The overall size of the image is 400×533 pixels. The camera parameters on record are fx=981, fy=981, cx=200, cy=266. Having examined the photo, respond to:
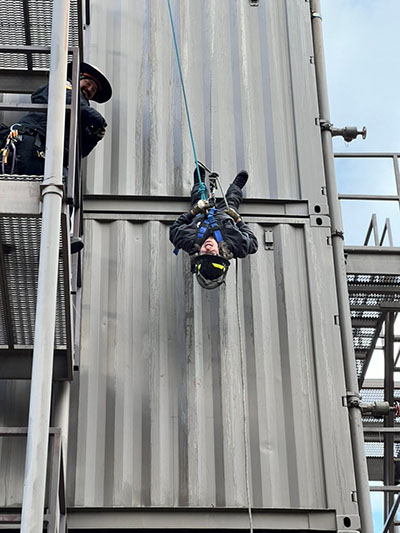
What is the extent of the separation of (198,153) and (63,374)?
10.9 feet

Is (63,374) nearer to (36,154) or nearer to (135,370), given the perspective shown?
(135,370)

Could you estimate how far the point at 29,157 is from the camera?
9109 mm

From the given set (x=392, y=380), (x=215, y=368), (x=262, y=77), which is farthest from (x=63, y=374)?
(x=392, y=380)

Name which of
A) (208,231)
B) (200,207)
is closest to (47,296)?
(208,231)

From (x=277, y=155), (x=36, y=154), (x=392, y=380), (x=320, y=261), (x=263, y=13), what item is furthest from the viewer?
(x=392, y=380)

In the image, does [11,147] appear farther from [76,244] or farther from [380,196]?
[380,196]

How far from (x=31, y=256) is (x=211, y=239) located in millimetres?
1997

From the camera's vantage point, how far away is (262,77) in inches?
466

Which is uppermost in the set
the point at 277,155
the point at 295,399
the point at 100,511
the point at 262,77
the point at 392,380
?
the point at 262,77

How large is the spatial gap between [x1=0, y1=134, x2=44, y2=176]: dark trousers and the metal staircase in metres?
0.35

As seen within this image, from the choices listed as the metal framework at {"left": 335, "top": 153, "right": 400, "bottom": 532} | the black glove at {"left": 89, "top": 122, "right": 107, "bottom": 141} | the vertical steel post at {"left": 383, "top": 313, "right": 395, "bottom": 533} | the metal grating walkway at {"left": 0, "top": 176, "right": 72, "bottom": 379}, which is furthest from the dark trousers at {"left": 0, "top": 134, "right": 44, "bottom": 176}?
the vertical steel post at {"left": 383, "top": 313, "right": 395, "bottom": 533}

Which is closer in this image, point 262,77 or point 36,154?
point 36,154

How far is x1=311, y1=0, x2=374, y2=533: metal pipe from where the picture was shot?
9602 millimetres

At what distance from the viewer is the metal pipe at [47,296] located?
21.5 ft
